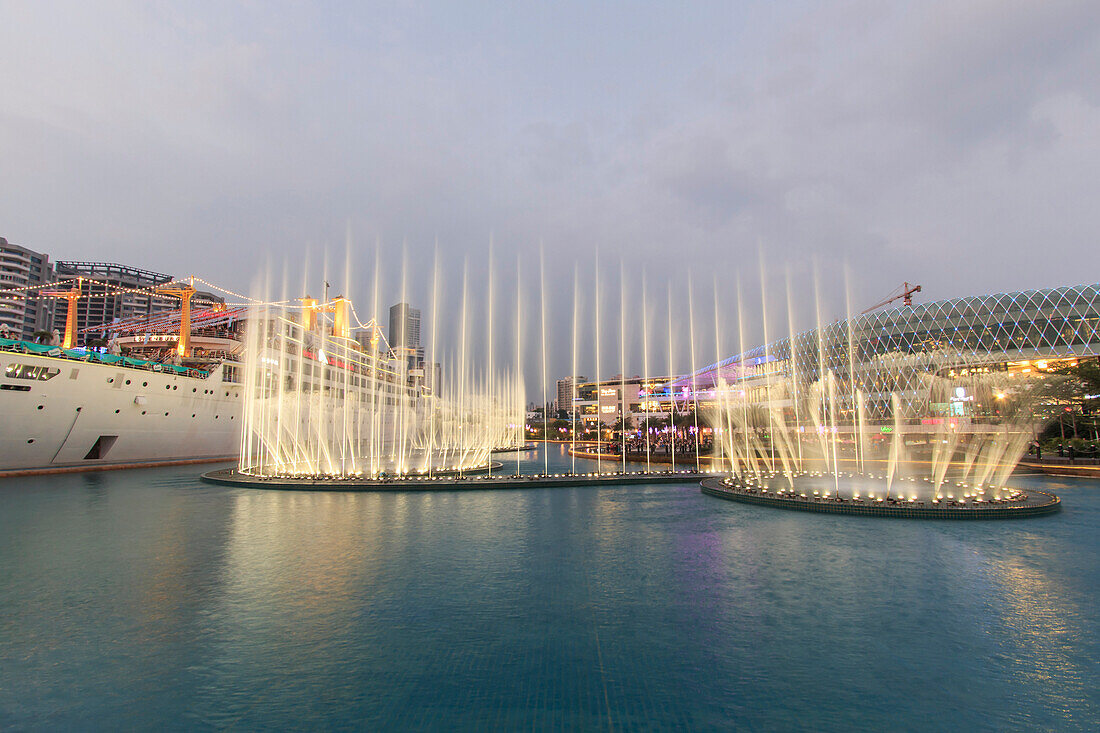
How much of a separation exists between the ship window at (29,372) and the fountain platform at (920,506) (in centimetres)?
4218

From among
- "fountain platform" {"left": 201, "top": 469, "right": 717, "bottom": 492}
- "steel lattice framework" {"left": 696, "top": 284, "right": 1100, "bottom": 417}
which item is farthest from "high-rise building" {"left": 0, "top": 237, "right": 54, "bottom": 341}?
"steel lattice framework" {"left": 696, "top": 284, "right": 1100, "bottom": 417}

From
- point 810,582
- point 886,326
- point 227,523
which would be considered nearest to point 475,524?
point 227,523

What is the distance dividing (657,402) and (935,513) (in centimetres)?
11100

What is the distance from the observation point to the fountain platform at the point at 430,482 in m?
25.4

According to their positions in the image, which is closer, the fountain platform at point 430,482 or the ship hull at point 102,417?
the fountain platform at point 430,482

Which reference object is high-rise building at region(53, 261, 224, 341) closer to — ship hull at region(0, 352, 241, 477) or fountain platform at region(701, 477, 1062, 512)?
ship hull at region(0, 352, 241, 477)

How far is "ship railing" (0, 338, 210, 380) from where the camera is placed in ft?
108

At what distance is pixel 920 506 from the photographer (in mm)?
16812

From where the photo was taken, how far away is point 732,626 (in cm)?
823

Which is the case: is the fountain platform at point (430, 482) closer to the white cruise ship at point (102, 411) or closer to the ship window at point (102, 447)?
the white cruise ship at point (102, 411)

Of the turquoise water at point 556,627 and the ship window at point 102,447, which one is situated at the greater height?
A: the ship window at point 102,447

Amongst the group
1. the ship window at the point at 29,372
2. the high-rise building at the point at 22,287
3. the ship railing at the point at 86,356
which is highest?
the high-rise building at the point at 22,287

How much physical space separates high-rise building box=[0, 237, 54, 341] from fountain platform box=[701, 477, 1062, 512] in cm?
12854

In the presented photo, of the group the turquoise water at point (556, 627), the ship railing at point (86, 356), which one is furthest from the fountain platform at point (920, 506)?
the ship railing at point (86, 356)
